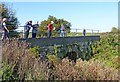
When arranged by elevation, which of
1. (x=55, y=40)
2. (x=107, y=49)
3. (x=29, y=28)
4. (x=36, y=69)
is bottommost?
(x=107, y=49)

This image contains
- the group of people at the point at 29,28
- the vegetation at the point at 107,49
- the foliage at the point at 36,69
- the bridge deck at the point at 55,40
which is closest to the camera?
the foliage at the point at 36,69

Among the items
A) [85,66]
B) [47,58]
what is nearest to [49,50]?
[47,58]

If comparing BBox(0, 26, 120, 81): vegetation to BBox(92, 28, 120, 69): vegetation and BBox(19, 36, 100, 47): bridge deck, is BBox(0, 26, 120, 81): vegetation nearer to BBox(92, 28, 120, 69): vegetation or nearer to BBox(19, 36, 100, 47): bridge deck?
BBox(19, 36, 100, 47): bridge deck

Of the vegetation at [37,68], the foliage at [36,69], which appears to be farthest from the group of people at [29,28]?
the foliage at [36,69]

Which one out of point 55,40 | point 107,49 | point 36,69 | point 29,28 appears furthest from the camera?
point 107,49

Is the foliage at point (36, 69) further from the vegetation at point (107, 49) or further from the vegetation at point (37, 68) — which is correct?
the vegetation at point (107, 49)

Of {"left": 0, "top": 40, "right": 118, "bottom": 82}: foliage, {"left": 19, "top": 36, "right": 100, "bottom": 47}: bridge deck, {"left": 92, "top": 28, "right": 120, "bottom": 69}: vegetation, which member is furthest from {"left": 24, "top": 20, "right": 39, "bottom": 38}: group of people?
{"left": 92, "top": 28, "right": 120, "bottom": 69}: vegetation

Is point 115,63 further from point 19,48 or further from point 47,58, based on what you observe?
point 19,48

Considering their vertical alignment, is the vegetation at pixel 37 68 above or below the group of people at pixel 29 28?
below

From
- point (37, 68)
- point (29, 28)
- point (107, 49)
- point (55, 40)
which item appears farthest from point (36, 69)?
point (107, 49)

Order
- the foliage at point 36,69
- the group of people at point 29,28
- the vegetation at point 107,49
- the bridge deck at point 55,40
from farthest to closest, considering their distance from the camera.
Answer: the vegetation at point 107,49, the group of people at point 29,28, the bridge deck at point 55,40, the foliage at point 36,69

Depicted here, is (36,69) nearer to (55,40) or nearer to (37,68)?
(37,68)

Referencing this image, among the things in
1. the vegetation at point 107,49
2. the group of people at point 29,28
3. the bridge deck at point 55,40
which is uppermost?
the group of people at point 29,28

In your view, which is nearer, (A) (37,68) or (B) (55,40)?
(A) (37,68)
